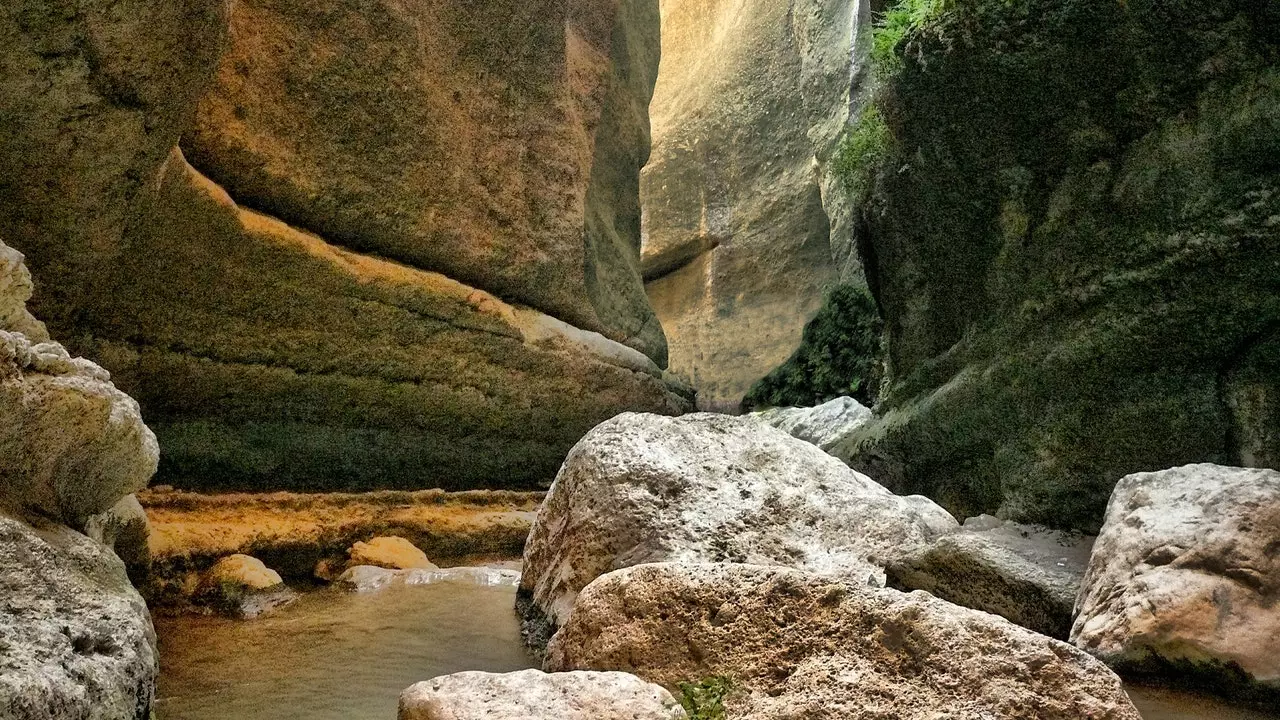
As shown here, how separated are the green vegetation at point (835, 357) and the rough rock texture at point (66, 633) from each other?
8.22 meters

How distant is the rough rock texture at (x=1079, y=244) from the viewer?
4.47 m

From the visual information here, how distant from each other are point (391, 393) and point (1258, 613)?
486 centimetres

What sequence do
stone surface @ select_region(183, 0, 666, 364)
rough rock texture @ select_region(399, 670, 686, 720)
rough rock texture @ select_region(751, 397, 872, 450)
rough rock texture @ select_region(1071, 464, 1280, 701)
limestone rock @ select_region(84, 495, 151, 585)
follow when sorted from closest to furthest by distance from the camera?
rough rock texture @ select_region(399, 670, 686, 720) → rough rock texture @ select_region(1071, 464, 1280, 701) → limestone rock @ select_region(84, 495, 151, 585) → stone surface @ select_region(183, 0, 666, 364) → rough rock texture @ select_region(751, 397, 872, 450)

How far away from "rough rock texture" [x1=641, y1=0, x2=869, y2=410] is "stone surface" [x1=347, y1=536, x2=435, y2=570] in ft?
25.1

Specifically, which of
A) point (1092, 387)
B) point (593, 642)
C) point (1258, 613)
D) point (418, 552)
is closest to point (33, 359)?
point (593, 642)

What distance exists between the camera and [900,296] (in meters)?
7.05

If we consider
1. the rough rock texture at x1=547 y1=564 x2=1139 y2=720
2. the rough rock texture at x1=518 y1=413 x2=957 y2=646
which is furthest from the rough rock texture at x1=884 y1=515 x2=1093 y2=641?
the rough rock texture at x1=547 y1=564 x2=1139 y2=720

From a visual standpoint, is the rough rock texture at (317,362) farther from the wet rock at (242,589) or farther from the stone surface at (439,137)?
the wet rock at (242,589)

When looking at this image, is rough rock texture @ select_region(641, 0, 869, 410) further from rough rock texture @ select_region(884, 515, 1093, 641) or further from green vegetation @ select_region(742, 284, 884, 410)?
rough rock texture @ select_region(884, 515, 1093, 641)

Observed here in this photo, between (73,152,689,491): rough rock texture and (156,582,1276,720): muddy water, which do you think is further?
(73,152,689,491): rough rock texture

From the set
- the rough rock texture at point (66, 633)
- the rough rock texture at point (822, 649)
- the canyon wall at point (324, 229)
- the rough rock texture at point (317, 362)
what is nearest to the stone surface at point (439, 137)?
the canyon wall at point (324, 229)

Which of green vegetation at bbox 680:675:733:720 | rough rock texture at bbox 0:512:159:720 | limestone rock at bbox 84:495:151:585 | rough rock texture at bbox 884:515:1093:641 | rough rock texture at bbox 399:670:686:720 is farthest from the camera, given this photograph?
rough rock texture at bbox 884:515:1093:641

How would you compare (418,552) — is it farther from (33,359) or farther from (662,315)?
(662,315)

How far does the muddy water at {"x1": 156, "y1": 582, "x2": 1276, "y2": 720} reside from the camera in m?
2.72
